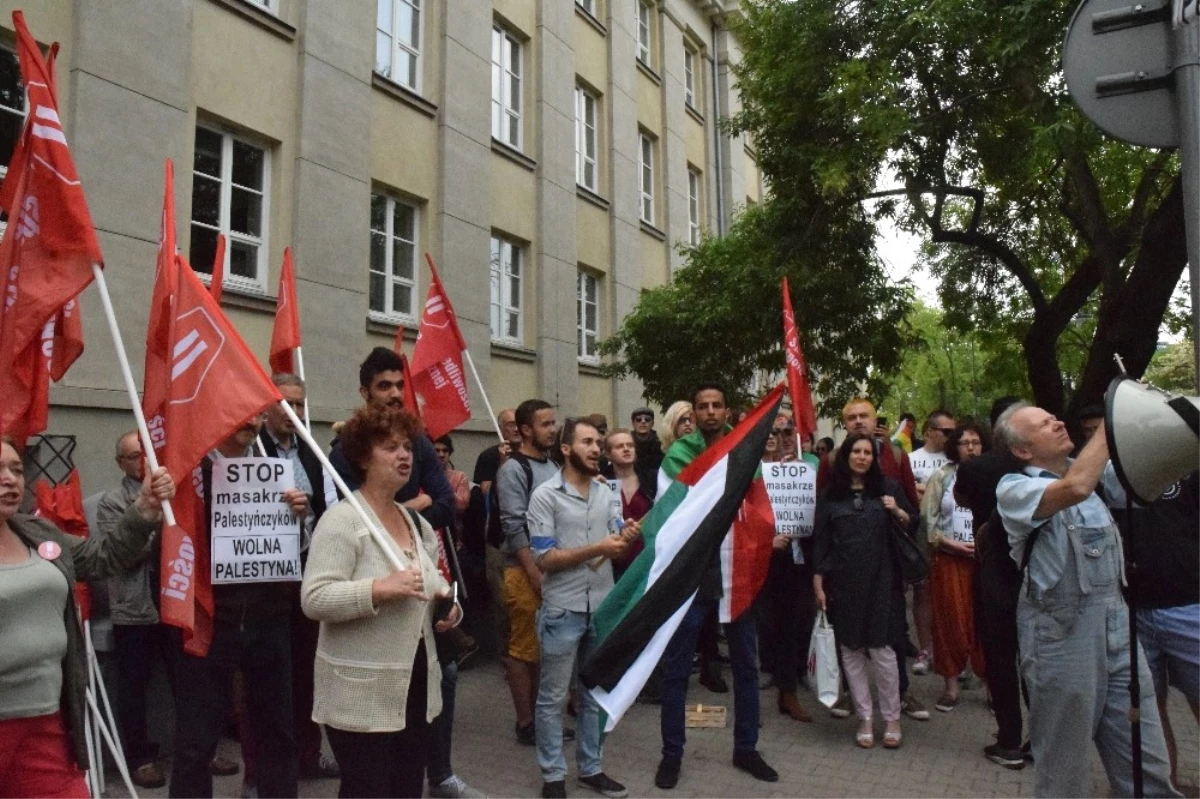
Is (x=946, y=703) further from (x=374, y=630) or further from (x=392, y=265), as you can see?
(x=392, y=265)

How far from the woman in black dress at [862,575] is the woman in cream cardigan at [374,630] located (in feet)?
11.1

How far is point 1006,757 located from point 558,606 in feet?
9.74

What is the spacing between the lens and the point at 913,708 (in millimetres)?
6914

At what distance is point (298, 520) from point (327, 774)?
1.97 m

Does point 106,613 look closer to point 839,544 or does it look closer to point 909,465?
point 839,544

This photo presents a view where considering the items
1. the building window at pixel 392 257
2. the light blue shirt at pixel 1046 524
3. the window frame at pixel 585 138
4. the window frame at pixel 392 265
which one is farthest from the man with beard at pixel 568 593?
the window frame at pixel 585 138

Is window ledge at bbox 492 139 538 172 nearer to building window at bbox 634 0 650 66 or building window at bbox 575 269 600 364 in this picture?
building window at bbox 575 269 600 364

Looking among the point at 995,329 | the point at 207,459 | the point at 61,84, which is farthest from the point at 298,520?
the point at 995,329

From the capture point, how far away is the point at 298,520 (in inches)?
178

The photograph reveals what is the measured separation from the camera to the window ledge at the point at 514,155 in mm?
14148

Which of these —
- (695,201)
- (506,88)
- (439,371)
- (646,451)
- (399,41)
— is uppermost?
(695,201)

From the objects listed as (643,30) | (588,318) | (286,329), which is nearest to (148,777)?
(286,329)

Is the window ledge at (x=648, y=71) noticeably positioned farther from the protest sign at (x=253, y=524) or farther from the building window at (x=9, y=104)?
the protest sign at (x=253, y=524)

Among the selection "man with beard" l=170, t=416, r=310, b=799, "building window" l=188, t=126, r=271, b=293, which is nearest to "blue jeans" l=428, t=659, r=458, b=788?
"man with beard" l=170, t=416, r=310, b=799
